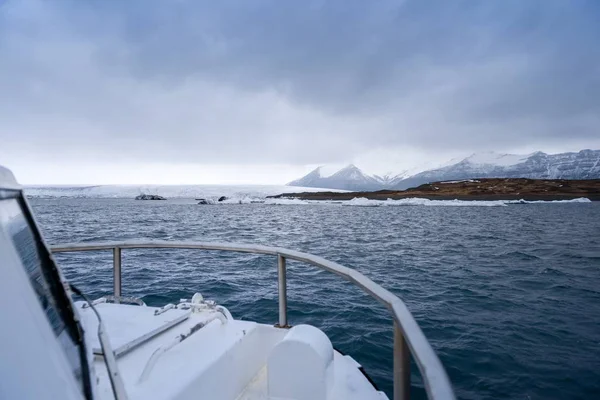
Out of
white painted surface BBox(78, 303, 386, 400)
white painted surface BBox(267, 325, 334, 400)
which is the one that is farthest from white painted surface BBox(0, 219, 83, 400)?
white painted surface BBox(267, 325, 334, 400)

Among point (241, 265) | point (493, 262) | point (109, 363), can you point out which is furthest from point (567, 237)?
point (109, 363)

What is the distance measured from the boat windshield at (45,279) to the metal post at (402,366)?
132cm

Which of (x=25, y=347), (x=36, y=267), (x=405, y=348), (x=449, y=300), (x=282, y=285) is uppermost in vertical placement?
(x=36, y=267)

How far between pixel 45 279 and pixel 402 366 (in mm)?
1601

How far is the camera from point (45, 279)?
3.94ft

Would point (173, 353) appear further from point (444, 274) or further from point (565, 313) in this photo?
point (444, 274)

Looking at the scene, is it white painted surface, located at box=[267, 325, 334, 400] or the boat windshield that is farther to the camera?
white painted surface, located at box=[267, 325, 334, 400]

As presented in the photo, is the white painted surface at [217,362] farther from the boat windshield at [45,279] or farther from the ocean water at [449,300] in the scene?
the ocean water at [449,300]

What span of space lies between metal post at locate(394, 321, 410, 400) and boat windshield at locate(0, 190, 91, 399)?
4.32 ft

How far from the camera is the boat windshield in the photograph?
1.04 meters

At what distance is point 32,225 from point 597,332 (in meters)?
10.6

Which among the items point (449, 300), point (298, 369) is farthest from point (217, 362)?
point (449, 300)

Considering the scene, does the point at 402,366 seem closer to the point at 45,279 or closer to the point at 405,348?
the point at 405,348

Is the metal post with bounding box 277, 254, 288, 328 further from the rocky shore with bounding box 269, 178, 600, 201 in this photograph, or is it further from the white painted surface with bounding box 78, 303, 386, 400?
the rocky shore with bounding box 269, 178, 600, 201
